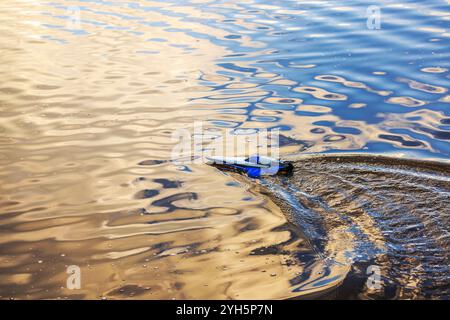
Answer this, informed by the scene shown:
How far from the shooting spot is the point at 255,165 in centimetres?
570

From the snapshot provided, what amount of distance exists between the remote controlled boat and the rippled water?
0.56 ft

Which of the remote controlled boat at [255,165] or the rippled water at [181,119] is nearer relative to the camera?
Result: the rippled water at [181,119]

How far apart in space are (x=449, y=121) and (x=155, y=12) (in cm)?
659

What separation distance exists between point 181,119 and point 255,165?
153 cm

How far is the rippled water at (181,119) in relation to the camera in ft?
14.2

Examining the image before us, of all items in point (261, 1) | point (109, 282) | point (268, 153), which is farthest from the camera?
point (261, 1)

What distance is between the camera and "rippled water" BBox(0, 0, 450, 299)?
171 inches

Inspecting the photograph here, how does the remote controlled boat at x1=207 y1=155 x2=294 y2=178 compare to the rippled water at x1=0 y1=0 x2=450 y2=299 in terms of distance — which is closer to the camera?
the rippled water at x1=0 y1=0 x2=450 y2=299

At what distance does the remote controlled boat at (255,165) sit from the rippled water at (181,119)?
0.56 ft

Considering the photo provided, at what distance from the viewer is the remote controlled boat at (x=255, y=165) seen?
5613mm

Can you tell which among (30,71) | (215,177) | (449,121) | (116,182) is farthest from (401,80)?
(30,71)

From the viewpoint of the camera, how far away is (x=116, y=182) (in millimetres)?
5547

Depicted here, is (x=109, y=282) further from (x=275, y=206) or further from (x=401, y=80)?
(x=401, y=80)

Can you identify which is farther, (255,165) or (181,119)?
(181,119)
